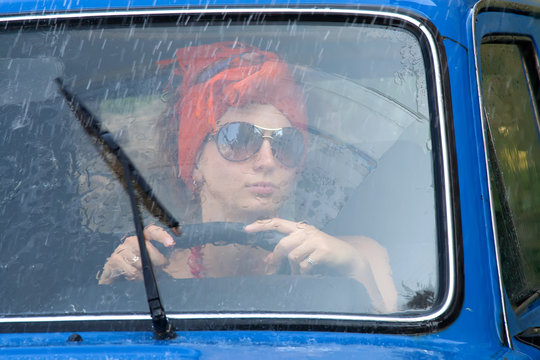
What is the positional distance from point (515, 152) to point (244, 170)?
1.01 meters

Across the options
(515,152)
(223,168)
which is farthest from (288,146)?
(515,152)

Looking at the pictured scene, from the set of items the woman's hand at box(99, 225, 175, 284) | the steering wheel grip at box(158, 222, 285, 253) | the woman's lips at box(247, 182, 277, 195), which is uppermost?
the woman's lips at box(247, 182, 277, 195)

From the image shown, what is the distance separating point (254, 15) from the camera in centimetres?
218

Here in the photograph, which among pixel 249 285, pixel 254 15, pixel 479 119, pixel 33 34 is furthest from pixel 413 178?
pixel 33 34

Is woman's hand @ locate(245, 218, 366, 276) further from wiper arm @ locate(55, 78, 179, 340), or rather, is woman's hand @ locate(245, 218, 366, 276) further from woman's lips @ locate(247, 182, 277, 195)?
wiper arm @ locate(55, 78, 179, 340)

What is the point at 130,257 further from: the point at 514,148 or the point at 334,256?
the point at 514,148

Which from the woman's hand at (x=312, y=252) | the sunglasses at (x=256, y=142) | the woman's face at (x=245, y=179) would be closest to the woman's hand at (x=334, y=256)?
the woman's hand at (x=312, y=252)

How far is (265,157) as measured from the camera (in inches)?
83.0

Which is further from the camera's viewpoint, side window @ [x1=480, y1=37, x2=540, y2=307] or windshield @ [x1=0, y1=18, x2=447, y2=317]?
side window @ [x1=480, y1=37, x2=540, y2=307]

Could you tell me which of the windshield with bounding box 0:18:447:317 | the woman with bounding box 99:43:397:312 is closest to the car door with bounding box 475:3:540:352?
the windshield with bounding box 0:18:447:317

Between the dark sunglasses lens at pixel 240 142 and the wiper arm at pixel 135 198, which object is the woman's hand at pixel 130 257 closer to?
the wiper arm at pixel 135 198

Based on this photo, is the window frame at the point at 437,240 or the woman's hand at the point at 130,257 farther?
the woman's hand at the point at 130,257

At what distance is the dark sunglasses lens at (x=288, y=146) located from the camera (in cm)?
209

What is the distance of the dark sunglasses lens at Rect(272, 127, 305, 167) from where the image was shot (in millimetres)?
2090
